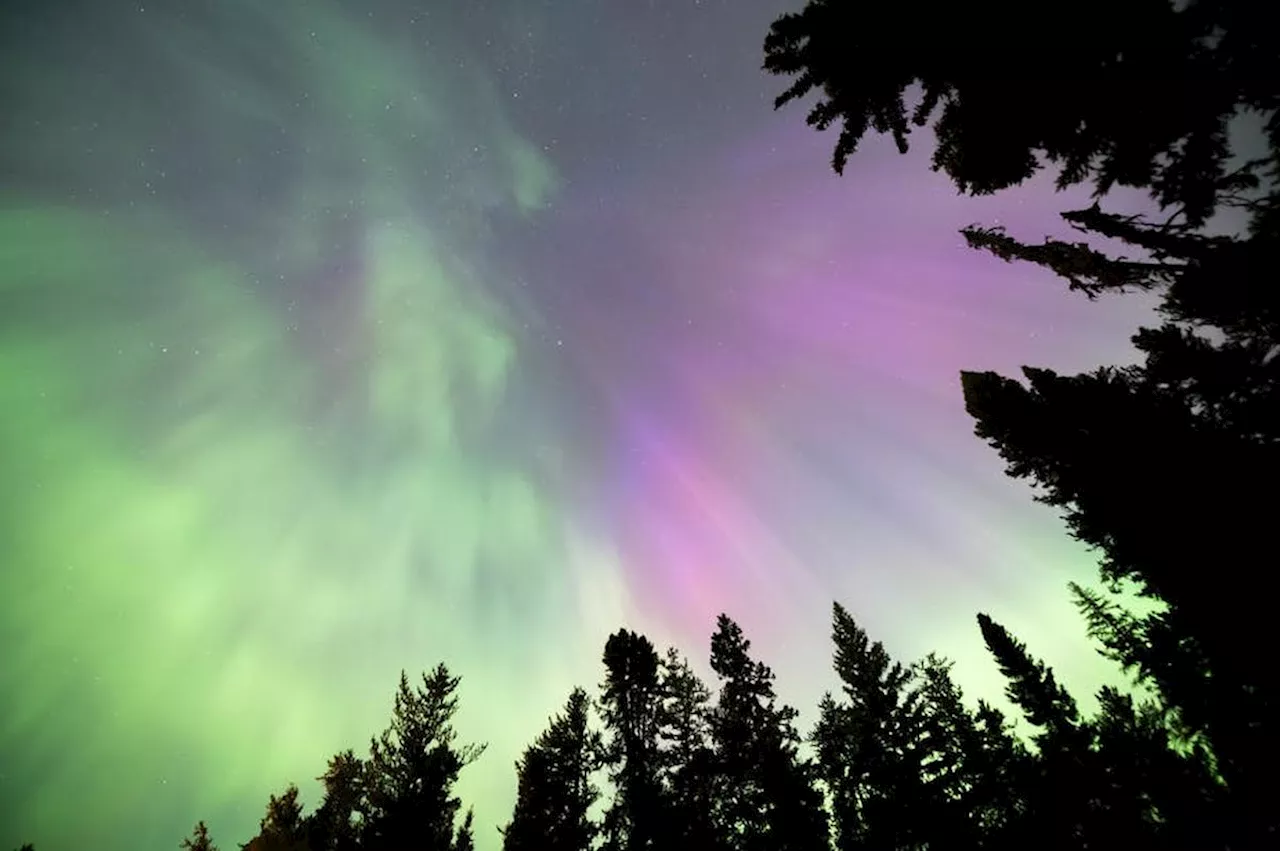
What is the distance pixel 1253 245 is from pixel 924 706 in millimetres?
20660

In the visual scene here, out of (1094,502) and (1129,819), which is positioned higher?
(1094,502)

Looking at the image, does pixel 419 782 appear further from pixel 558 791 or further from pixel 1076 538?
pixel 1076 538

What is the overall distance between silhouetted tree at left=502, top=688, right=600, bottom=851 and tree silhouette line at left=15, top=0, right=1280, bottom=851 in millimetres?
103

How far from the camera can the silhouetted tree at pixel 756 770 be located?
57.6 feet

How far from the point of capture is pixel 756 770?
20.9 m

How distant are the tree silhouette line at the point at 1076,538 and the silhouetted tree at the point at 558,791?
0.10 meters

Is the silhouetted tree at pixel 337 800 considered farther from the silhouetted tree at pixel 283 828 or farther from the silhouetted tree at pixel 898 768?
the silhouetted tree at pixel 898 768

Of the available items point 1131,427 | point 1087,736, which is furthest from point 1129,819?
point 1131,427

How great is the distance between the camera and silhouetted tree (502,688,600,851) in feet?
60.7

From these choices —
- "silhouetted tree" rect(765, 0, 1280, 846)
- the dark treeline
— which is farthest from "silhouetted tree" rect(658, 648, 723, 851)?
"silhouetted tree" rect(765, 0, 1280, 846)

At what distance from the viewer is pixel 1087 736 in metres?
23.0

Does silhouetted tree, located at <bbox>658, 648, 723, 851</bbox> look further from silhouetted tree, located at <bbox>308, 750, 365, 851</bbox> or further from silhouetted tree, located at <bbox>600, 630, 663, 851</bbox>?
silhouetted tree, located at <bbox>308, 750, 365, 851</bbox>

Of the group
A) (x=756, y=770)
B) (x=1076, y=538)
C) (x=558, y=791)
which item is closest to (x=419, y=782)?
(x=558, y=791)

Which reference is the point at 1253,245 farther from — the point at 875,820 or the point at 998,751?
the point at 998,751
